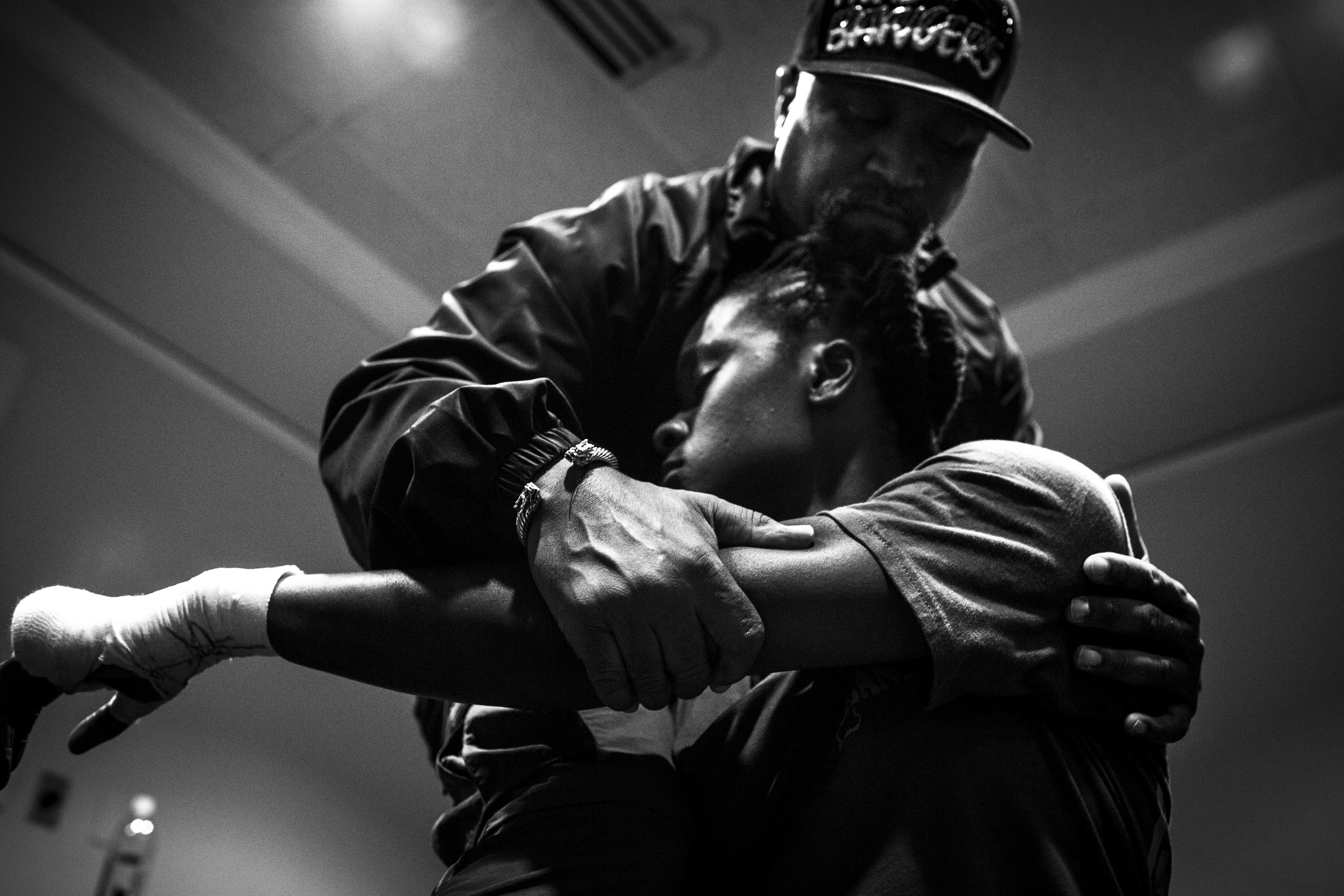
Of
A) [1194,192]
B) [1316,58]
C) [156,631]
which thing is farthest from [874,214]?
[1194,192]

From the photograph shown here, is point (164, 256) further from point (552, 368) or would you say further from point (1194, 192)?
point (1194, 192)

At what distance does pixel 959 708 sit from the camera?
32.9 inches

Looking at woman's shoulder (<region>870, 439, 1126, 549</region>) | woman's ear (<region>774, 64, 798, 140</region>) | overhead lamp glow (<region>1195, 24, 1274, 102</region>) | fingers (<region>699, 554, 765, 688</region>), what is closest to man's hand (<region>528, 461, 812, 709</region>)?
fingers (<region>699, 554, 765, 688</region>)

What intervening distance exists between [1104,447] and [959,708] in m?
2.81

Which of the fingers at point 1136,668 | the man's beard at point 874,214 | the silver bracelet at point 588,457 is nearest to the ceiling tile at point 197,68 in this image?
the man's beard at point 874,214

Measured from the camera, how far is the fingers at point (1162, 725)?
33.6 inches

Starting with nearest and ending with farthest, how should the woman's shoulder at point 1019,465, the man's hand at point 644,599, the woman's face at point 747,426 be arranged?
the man's hand at point 644,599 < the woman's shoulder at point 1019,465 < the woman's face at point 747,426

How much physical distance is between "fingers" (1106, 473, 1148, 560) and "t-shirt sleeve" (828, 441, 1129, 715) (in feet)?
0.20

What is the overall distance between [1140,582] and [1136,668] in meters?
Result: 0.06

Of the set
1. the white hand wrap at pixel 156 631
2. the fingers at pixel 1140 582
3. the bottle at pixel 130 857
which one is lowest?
the bottle at pixel 130 857

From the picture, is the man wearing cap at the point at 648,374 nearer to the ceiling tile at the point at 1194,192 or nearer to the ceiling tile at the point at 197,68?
the ceiling tile at the point at 1194,192

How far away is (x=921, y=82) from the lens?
1.18 metres

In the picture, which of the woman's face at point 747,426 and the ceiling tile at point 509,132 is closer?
the woman's face at point 747,426

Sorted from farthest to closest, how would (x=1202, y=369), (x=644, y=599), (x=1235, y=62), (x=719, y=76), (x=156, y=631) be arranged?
(x=1202, y=369) → (x=719, y=76) → (x=1235, y=62) → (x=156, y=631) → (x=644, y=599)
